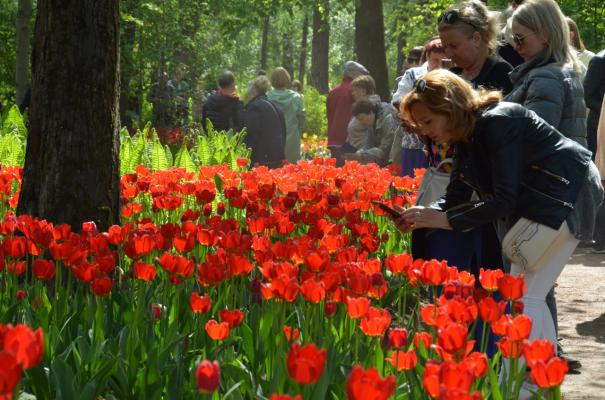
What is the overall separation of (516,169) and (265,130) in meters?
8.64

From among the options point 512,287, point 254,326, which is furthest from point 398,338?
point 254,326

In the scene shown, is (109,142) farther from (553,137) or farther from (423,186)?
(553,137)

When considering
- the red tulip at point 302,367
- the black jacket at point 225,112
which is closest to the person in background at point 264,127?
the black jacket at point 225,112

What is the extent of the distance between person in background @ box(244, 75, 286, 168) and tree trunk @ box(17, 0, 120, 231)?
292 inches

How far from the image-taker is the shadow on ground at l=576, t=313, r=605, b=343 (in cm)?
629

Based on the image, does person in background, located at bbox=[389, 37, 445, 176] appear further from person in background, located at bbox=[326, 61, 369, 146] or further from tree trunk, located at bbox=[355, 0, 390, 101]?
tree trunk, located at bbox=[355, 0, 390, 101]

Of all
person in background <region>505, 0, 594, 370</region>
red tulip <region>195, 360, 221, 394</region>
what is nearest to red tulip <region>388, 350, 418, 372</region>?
red tulip <region>195, 360, 221, 394</region>

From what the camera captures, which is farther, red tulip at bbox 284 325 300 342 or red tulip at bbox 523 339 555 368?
red tulip at bbox 284 325 300 342

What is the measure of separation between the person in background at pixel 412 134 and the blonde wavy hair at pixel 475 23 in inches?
22.5

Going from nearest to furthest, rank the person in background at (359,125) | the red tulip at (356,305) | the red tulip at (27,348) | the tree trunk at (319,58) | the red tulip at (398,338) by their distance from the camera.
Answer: the red tulip at (27,348), the red tulip at (398,338), the red tulip at (356,305), the person in background at (359,125), the tree trunk at (319,58)

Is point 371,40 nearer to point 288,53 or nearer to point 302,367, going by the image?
point 302,367

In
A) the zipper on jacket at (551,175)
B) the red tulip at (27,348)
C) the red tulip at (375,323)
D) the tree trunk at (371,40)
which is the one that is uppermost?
the tree trunk at (371,40)

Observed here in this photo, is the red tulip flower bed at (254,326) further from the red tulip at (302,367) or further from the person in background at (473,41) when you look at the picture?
the person in background at (473,41)

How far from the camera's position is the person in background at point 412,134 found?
6.79 m
